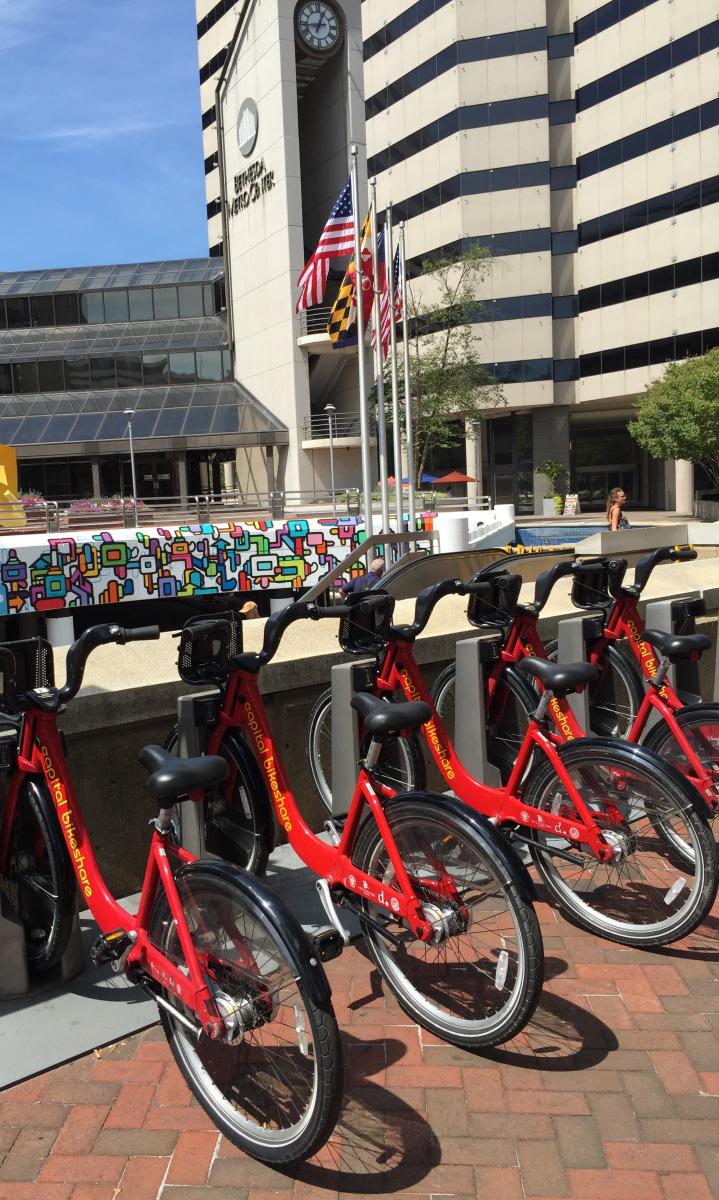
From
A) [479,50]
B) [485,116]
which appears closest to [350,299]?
[485,116]

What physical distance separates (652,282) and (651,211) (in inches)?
121

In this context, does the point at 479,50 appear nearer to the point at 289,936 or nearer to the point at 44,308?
the point at 44,308

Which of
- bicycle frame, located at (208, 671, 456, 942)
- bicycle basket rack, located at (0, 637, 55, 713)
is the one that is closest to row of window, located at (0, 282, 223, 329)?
bicycle frame, located at (208, 671, 456, 942)

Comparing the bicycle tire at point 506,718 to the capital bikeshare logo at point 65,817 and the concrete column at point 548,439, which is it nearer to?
the capital bikeshare logo at point 65,817

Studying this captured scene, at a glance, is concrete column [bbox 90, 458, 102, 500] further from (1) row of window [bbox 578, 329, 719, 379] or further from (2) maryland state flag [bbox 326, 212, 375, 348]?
(2) maryland state flag [bbox 326, 212, 375, 348]

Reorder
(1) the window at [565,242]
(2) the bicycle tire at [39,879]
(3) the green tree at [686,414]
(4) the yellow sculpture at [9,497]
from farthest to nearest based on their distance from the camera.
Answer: (1) the window at [565,242], (3) the green tree at [686,414], (4) the yellow sculpture at [9,497], (2) the bicycle tire at [39,879]

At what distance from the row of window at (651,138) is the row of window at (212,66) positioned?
34.7 meters

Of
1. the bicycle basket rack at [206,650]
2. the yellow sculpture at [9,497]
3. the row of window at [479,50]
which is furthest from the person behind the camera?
the row of window at [479,50]

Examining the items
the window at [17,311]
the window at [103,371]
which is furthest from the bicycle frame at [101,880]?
the window at [17,311]

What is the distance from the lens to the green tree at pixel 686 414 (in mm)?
35062

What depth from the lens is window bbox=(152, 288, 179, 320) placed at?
56812 millimetres

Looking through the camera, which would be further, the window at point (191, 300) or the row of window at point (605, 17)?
the window at point (191, 300)

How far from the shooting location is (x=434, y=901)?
3.04m

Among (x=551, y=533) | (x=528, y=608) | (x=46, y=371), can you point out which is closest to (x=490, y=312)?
(x=551, y=533)
